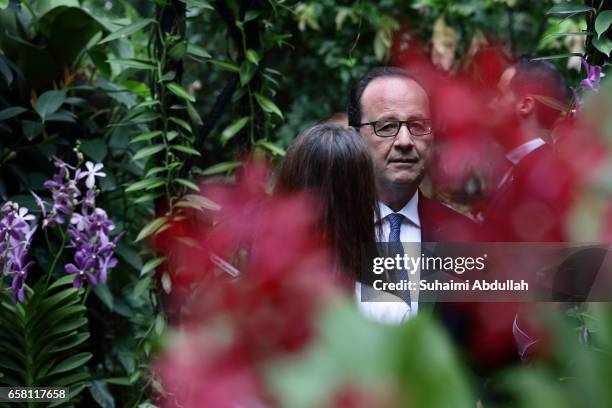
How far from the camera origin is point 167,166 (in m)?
2.17

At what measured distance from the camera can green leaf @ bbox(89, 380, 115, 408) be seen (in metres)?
2.37

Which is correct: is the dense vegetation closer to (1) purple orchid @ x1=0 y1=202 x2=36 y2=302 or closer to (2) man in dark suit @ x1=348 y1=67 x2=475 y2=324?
(1) purple orchid @ x1=0 y1=202 x2=36 y2=302

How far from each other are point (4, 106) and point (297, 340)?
236cm

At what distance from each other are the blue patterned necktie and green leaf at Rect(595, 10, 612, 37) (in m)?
0.54

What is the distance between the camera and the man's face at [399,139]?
5.89 feet

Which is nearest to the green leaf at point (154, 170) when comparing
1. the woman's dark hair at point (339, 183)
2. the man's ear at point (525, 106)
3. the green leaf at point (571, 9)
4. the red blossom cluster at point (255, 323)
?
the woman's dark hair at point (339, 183)

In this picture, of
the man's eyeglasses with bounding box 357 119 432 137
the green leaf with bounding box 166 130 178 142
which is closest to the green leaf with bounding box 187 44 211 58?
the green leaf with bounding box 166 130 178 142

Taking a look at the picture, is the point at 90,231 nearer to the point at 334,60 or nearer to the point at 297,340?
the point at 297,340

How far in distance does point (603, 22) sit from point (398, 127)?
1.54 feet

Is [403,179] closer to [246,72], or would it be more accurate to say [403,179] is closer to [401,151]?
[401,151]

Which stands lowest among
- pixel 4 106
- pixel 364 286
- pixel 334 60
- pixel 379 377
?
pixel 379 377

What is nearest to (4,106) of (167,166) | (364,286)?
(167,166)

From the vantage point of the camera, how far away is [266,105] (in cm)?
226

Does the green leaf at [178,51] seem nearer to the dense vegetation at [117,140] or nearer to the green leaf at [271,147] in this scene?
the dense vegetation at [117,140]
